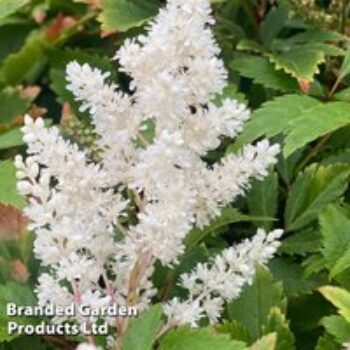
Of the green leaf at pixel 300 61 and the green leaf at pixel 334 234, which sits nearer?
the green leaf at pixel 334 234

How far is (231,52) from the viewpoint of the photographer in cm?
206

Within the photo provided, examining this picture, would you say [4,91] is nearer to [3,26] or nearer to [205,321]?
[3,26]

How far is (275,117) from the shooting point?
1627mm

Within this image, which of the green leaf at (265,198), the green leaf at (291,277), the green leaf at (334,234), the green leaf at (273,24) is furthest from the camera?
the green leaf at (273,24)

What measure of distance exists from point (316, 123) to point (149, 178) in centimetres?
42

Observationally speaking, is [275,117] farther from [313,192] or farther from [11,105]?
[11,105]

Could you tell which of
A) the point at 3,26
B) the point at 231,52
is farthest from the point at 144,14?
the point at 3,26

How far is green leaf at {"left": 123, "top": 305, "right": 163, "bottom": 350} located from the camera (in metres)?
1.25

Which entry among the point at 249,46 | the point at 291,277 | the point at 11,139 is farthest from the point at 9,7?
Answer: the point at 291,277

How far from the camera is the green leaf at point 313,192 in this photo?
163 cm

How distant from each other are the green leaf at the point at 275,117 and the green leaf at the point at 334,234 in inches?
6.6

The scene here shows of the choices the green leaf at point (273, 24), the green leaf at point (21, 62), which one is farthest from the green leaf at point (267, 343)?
the green leaf at point (21, 62)

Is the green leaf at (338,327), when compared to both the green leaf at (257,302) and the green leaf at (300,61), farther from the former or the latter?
the green leaf at (300,61)

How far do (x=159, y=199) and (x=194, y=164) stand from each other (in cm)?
8
